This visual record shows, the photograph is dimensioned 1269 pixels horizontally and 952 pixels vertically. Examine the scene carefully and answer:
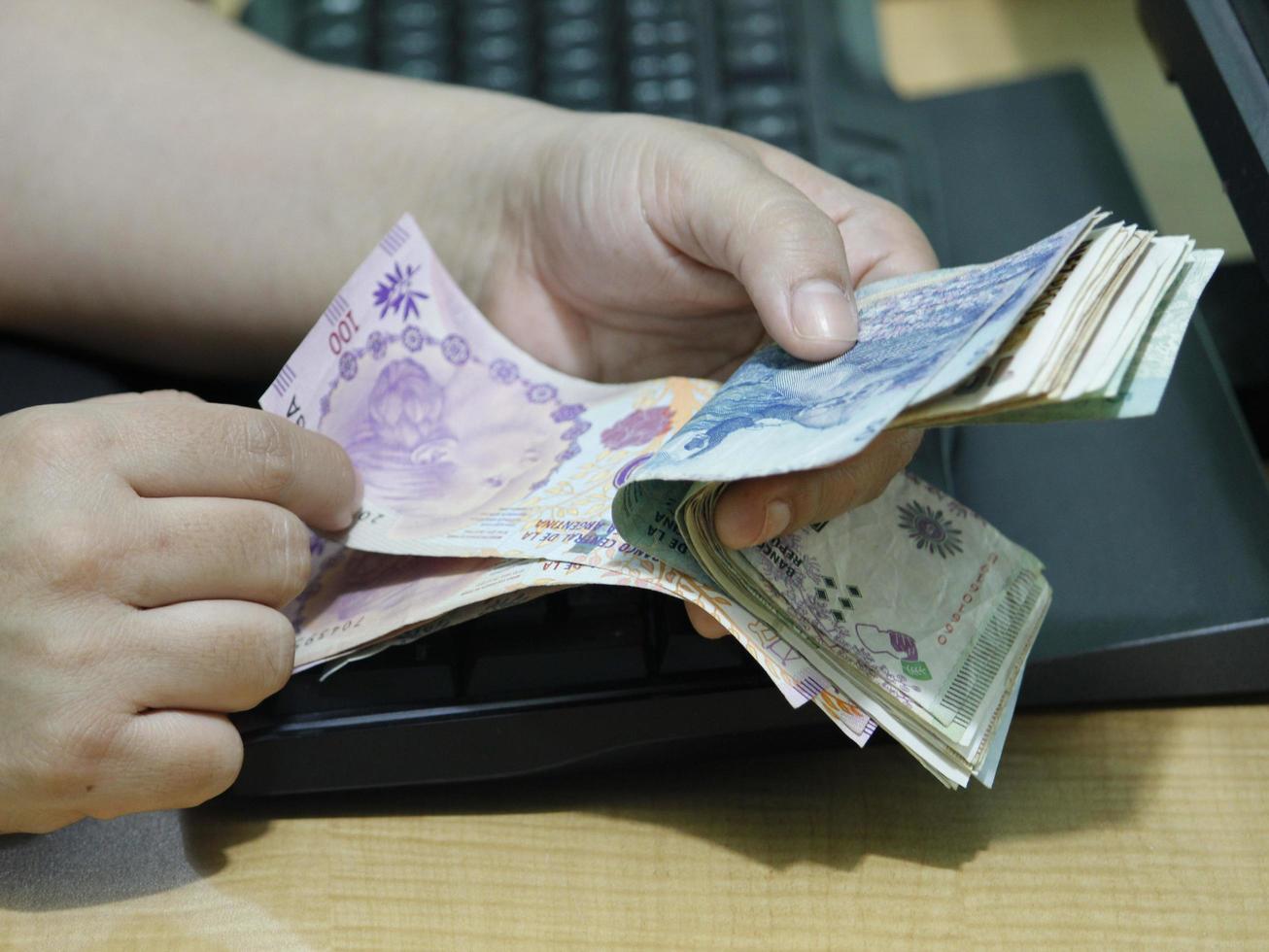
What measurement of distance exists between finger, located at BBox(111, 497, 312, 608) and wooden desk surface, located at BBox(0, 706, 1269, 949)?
0.34 feet

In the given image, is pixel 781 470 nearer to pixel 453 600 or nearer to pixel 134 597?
pixel 453 600

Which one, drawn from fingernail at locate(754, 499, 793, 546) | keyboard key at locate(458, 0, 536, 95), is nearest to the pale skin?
fingernail at locate(754, 499, 793, 546)

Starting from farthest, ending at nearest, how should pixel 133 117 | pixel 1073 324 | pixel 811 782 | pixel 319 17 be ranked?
pixel 319 17, pixel 133 117, pixel 811 782, pixel 1073 324

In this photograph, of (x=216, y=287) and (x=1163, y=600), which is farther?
(x=216, y=287)

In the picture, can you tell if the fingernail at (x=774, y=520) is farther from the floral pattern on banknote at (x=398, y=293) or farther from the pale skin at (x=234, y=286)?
the floral pattern on banknote at (x=398, y=293)

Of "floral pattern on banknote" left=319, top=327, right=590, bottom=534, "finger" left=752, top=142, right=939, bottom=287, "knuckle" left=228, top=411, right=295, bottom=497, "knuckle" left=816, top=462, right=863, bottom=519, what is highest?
"finger" left=752, top=142, right=939, bottom=287

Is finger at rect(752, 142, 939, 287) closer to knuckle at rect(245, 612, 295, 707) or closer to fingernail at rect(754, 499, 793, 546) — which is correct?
fingernail at rect(754, 499, 793, 546)

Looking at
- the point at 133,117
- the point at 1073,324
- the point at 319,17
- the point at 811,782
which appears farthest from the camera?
the point at 319,17

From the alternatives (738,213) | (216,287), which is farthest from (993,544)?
(216,287)

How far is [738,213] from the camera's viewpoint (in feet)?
1.72

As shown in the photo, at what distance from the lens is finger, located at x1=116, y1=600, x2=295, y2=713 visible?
47 centimetres

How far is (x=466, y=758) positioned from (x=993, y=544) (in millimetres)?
252

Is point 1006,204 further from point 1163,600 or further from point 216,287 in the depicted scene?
point 216,287

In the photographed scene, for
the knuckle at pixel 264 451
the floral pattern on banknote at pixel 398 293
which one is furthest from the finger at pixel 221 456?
the floral pattern on banknote at pixel 398 293
